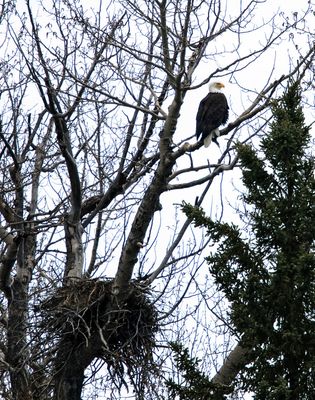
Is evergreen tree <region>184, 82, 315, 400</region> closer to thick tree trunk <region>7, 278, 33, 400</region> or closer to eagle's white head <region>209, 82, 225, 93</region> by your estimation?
thick tree trunk <region>7, 278, 33, 400</region>

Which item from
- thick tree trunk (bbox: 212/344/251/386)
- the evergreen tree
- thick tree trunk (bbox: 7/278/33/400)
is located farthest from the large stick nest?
the evergreen tree

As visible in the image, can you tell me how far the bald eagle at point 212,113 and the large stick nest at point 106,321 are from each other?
6.69ft

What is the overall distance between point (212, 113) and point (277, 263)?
465 cm

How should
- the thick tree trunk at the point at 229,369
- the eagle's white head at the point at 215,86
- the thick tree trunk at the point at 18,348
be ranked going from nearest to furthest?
1. the thick tree trunk at the point at 229,369
2. the thick tree trunk at the point at 18,348
3. the eagle's white head at the point at 215,86

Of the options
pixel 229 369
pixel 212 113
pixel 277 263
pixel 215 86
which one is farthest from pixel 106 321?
pixel 215 86

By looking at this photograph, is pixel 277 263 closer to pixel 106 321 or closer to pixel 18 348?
pixel 106 321

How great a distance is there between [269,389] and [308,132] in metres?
1.94

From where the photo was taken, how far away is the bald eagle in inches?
412

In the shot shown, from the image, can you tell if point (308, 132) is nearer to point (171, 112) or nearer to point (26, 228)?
point (171, 112)

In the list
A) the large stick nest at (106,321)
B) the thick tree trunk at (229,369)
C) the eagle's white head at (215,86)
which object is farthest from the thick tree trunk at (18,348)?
the eagle's white head at (215,86)

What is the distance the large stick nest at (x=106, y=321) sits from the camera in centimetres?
850

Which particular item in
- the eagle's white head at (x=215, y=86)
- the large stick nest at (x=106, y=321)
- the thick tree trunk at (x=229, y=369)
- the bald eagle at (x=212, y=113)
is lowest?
the thick tree trunk at (x=229, y=369)

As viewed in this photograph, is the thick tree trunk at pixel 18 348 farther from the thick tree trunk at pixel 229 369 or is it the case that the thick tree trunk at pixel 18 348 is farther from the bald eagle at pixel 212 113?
the bald eagle at pixel 212 113

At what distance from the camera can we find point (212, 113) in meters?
11.3
